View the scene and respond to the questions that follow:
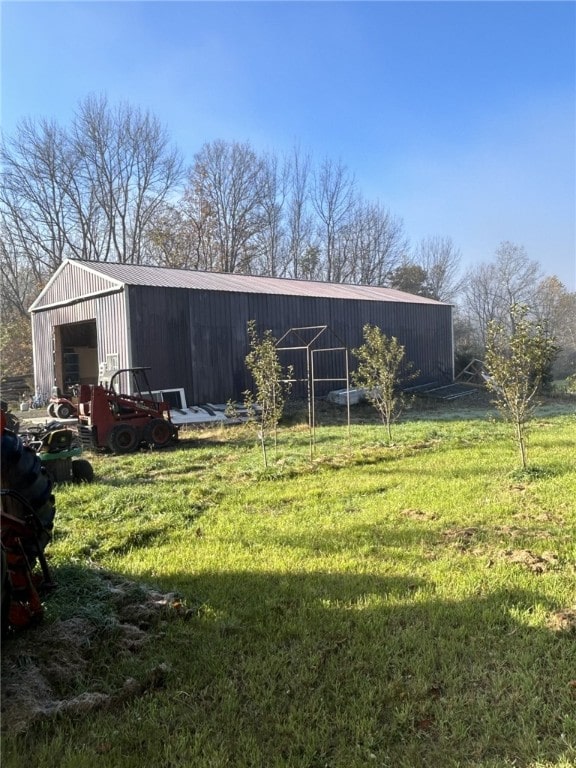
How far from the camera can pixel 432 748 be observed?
2.28 metres

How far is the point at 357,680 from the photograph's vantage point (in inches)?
107

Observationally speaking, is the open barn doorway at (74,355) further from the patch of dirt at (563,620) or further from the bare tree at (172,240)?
the patch of dirt at (563,620)

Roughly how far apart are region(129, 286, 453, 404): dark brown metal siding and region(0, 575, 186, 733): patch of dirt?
13.3 metres

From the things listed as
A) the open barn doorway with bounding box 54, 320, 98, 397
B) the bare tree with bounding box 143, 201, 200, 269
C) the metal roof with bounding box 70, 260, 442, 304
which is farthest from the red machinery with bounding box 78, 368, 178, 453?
the bare tree with bounding box 143, 201, 200, 269

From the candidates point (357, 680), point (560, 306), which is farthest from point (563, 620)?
point (560, 306)

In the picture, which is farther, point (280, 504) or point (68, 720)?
point (280, 504)

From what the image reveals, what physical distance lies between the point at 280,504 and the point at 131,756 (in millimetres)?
4033

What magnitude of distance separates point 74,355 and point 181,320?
296 inches

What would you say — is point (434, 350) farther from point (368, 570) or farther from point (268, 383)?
point (368, 570)

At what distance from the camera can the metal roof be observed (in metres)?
17.2

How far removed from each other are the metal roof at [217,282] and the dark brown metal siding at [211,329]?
36cm

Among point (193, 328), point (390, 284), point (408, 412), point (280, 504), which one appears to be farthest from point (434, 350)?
point (280, 504)

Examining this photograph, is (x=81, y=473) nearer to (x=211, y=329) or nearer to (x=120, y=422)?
(x=120, y=422)

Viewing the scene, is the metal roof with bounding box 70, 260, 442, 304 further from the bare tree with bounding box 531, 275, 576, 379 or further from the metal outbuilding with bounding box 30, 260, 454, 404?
the bare tree with bounding box 531, 275, 576, 379
